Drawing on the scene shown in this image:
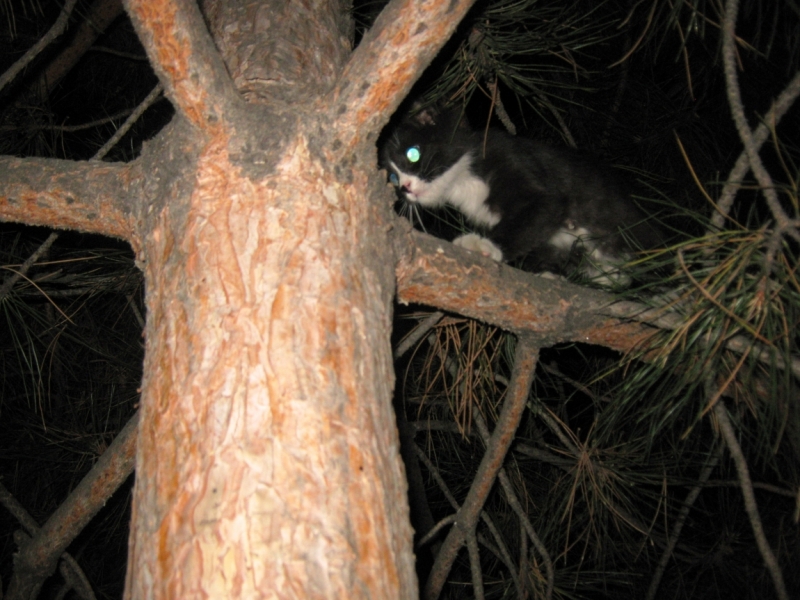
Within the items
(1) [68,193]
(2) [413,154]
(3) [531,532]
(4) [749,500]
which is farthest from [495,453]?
(2) [413,154]

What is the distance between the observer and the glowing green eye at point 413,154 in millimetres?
2135

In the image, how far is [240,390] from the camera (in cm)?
63

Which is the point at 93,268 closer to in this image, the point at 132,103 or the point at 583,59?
the point at 132,103

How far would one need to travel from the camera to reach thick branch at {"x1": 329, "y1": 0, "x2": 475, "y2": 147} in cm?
76

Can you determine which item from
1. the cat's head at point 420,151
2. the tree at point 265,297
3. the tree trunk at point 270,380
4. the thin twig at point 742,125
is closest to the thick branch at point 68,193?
the tree at point 265,297

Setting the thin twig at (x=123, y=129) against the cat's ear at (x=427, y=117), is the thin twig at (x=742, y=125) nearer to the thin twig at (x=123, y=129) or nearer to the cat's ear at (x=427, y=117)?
the thin twig at (x=123, y=129)

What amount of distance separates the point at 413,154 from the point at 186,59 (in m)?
1.44

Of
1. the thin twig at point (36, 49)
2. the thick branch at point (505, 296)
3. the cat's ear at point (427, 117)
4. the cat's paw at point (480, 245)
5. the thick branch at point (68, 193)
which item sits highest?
the cat's ear at point (427, 117)

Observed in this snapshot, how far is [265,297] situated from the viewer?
0.68m

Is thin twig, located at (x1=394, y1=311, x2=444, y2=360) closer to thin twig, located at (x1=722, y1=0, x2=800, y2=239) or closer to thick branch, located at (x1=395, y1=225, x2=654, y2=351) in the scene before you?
thick branch, located at (x1=395, y1=225, x2=654, y2=351)

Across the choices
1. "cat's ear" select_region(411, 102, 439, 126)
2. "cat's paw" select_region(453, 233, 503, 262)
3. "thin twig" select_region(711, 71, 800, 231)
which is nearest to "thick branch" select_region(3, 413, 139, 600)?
"cat's paw" select_region(453, 233, 503, 262)

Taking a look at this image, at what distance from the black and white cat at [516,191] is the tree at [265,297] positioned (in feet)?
3.11

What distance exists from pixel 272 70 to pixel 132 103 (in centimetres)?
191

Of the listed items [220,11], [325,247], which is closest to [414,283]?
[325,247]
